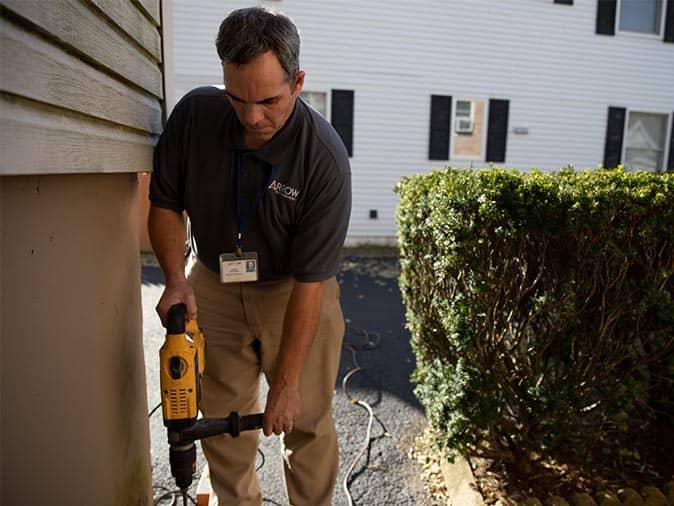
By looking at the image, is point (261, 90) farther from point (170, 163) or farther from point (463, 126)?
point (463, 126)

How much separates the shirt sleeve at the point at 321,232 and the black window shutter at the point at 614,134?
455 inches

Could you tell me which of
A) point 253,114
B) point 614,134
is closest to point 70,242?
point 253,114

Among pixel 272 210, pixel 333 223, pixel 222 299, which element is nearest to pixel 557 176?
pixel 333 223

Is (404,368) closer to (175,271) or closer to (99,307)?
(175,271)

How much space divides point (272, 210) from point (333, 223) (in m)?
0.23

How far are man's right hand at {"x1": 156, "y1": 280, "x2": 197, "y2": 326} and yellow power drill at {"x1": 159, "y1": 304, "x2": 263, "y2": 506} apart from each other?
16 centimetres

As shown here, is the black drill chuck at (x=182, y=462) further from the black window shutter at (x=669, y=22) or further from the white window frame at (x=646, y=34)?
the black window shutter at (x=669, y=22)

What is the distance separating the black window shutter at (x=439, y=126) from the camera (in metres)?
10.9

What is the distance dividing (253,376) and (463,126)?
1007cm

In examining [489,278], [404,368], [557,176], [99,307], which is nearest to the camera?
[99,307]

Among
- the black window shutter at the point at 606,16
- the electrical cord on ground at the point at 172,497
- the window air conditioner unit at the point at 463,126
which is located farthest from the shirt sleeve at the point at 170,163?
the black window shutter at the point at 606,16

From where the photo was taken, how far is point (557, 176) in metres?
2.64

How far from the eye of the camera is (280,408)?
1.99 meters

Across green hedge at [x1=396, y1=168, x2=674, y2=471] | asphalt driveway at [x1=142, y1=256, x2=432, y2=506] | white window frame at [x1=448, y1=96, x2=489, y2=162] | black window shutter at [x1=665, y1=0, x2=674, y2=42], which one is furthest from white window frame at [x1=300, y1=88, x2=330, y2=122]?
green hedge at [x1=396, y1=168, x2=674, y2=471]
